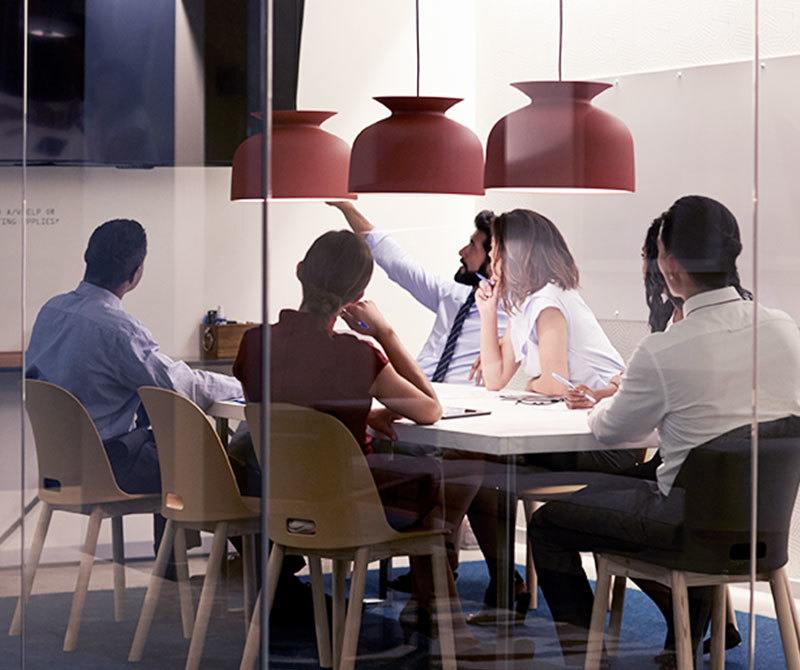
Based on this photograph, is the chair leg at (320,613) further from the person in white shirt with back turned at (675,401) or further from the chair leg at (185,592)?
the person in white shirt with back turned at (675,401)

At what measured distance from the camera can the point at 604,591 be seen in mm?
3650

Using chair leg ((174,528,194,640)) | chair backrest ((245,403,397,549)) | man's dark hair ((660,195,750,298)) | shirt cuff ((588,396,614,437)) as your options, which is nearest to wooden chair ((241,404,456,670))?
chair backrest ((245,403,397,549))

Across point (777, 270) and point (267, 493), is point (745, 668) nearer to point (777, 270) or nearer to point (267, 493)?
point (777, 270)

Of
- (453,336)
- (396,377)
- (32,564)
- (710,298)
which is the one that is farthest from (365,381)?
(32,564)

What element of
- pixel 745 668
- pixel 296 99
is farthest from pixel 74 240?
pixel 745 668

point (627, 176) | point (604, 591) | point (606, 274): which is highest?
point (627, 176)

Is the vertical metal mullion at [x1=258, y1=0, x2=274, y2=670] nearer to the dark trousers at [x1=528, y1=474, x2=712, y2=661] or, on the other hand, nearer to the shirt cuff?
the dark trousers at [x1=528, y1=474, x2=712, y2=661]

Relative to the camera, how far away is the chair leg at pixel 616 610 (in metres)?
3.65

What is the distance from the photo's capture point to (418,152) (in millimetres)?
3521

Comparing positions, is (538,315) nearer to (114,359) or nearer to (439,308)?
(439,308)

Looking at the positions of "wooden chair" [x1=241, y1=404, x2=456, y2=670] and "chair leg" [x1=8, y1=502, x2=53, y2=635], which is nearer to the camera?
"wooden chair" [x1=241, y1=404, x2=456, y2=670]

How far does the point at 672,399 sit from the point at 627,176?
57 cm

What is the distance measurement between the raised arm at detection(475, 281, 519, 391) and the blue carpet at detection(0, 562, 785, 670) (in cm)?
47

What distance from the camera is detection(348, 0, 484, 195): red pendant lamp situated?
3496 mm
